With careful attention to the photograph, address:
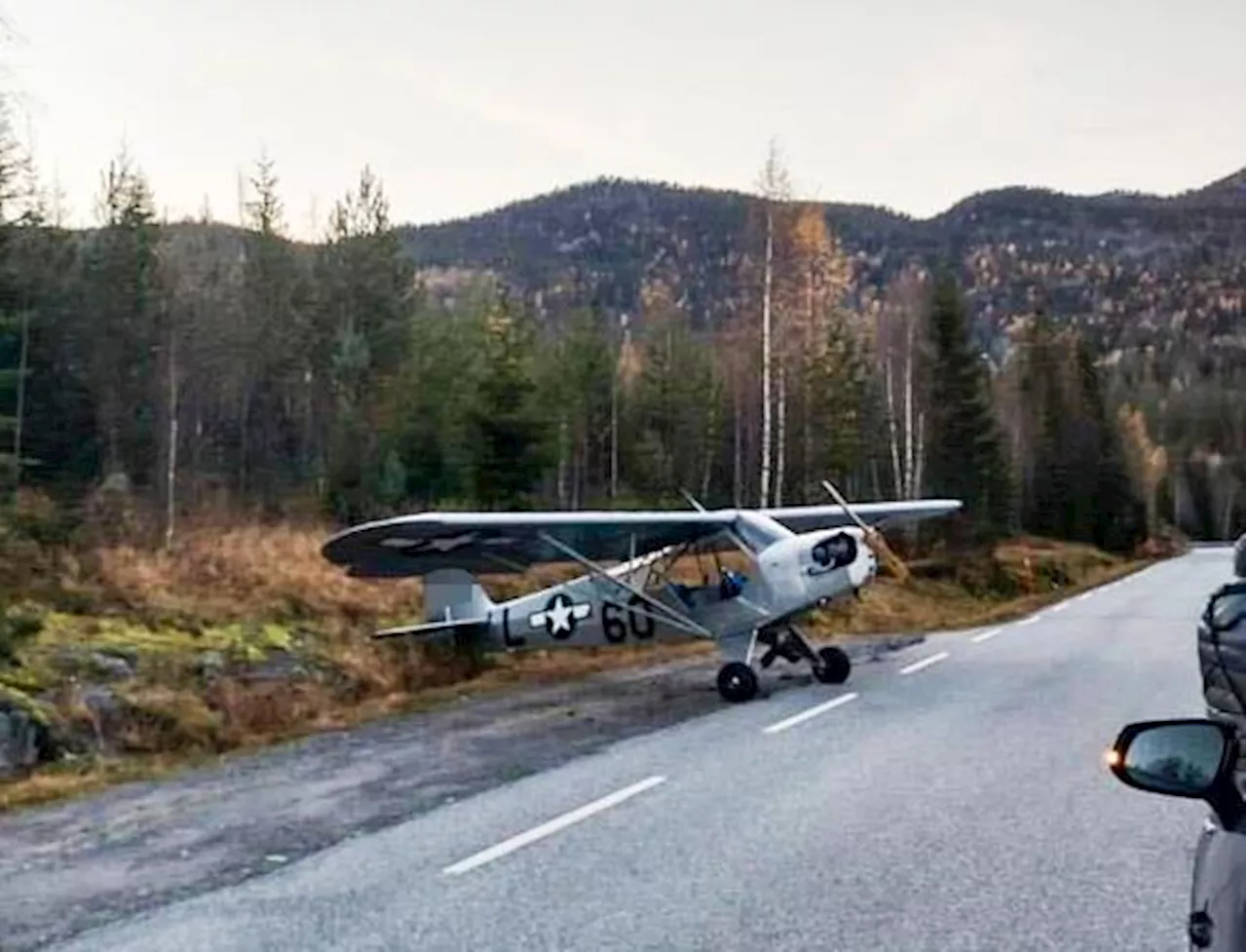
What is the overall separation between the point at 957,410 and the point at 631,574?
4578 centimetres

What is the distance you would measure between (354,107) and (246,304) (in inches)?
675

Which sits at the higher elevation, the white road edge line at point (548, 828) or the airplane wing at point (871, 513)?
the airplane wing at point (871, 513)

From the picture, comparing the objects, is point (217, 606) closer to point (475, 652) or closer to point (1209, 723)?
point (475, 652)

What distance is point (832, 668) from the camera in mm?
16469

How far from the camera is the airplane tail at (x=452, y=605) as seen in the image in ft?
62.4

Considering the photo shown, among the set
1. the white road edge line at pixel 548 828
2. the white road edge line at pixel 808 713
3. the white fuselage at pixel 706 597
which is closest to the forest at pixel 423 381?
the white fuselage at pixel 706 597

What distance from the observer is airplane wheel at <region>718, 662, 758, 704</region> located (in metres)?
15.4

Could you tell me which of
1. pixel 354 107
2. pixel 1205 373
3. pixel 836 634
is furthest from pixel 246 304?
pixel 1205 373

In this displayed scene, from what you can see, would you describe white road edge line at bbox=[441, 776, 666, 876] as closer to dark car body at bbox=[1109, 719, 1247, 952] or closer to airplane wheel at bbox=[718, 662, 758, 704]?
dark car body at bbox=[1109, 719, 1247, 952]

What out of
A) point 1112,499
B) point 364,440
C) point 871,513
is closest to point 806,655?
point 871,513

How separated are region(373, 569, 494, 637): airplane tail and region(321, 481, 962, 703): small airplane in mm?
13

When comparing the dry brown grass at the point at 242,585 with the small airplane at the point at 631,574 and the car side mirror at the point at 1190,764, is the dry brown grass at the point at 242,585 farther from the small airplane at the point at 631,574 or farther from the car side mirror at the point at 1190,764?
the car side mirror at the point at 1190,764

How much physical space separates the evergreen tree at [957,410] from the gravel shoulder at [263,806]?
47586 mm

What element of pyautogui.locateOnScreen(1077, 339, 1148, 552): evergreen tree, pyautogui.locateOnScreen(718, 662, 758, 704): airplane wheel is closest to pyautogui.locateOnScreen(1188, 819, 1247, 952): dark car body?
pyautogui.locateOnScreen(718, 662, 758, 704): airplane wheel
